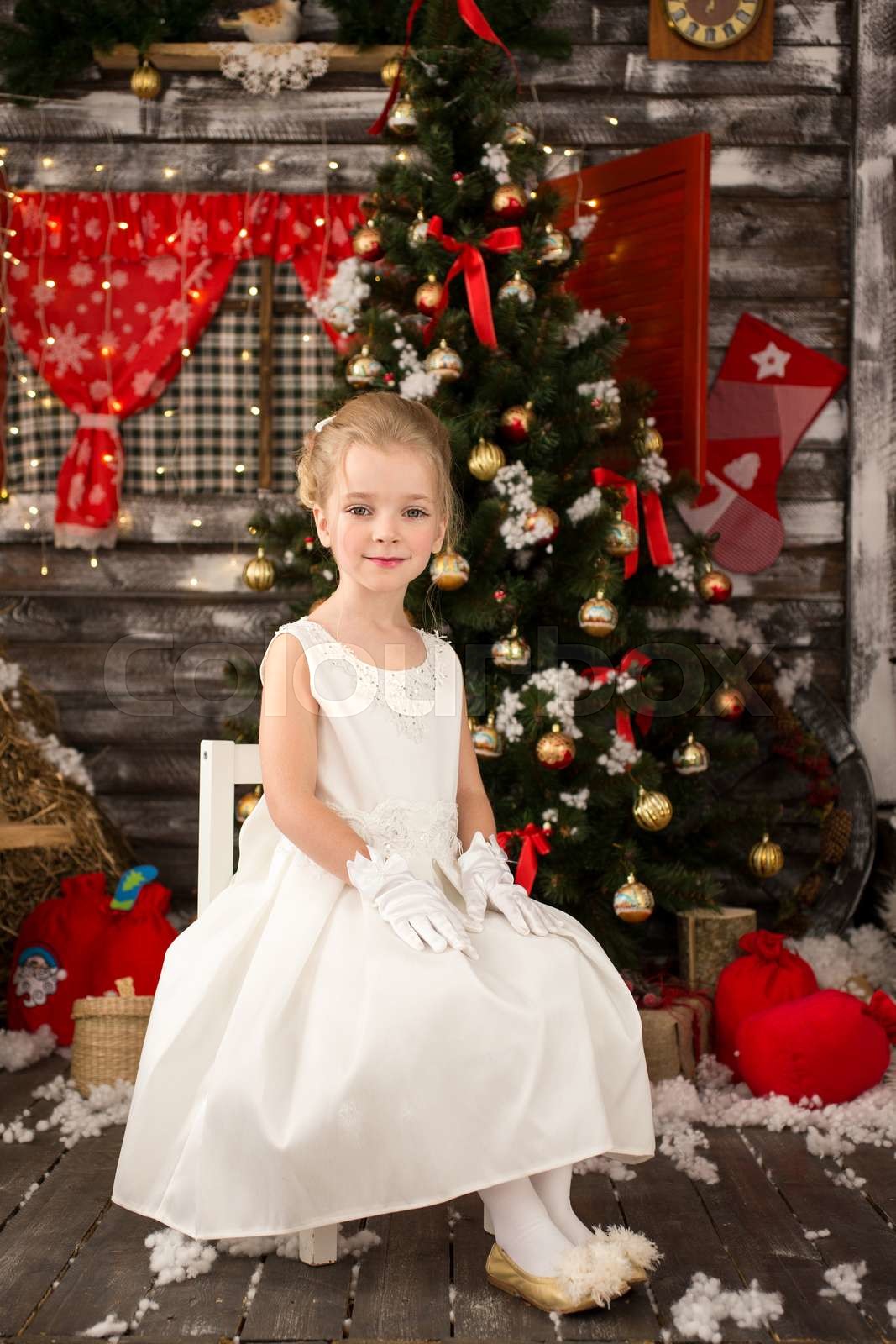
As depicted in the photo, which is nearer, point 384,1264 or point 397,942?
point 397,942

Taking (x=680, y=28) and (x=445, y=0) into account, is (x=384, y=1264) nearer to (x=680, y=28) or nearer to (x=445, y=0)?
(x=445, y=0)

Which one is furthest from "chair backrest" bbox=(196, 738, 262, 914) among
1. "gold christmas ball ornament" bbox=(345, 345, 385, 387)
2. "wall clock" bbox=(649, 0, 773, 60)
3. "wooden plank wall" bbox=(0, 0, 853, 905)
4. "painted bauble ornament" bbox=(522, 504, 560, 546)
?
"wall clock" bbox=(649, 0, 773, 60)

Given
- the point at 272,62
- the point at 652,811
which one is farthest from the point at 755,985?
the point at 272,62

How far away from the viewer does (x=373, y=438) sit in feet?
6.55

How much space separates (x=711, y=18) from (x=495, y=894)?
318cm

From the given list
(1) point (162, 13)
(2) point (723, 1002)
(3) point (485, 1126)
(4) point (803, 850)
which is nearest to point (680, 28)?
(1) point (162, 13)

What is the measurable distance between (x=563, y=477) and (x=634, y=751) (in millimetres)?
718

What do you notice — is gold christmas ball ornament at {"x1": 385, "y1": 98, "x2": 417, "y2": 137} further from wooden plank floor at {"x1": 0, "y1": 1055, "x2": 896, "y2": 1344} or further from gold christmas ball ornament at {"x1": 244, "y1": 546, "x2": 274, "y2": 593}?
wooden plank floor at {"x1": 0, "y1": 1055, "x2": 896, "y2": 1344}

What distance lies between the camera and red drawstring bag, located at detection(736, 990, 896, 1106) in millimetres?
2619

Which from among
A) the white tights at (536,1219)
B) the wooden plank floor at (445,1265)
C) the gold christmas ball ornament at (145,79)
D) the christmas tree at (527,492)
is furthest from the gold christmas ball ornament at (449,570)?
the gold christmas ball ornament at (145,79)

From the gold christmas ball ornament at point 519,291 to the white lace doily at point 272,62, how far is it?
1.32 m

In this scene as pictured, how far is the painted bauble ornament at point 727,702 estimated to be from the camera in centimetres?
325

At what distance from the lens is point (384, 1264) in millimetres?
1876

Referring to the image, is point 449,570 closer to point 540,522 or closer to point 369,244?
point 540,522
